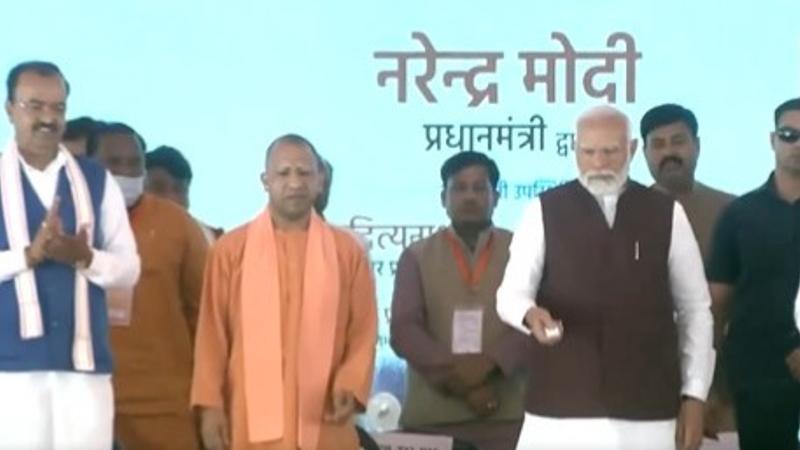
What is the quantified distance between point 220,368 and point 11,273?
2.44ft

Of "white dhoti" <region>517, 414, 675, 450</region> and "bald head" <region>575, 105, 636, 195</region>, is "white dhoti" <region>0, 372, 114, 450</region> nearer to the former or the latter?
"white dhoti" <region>517, 414, 675, 450</region>

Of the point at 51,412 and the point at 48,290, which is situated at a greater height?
the point at 48,290

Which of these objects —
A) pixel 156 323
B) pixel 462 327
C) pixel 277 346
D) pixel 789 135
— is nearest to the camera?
pixel 277 346

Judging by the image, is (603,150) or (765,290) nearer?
(603,150)

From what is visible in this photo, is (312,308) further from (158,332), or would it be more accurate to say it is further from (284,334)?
(158,332)

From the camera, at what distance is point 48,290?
568 cm

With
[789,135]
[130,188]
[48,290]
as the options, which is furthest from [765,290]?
[48,290]

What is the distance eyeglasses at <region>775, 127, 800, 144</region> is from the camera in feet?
20.9

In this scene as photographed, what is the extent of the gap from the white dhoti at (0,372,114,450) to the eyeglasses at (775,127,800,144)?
224cm

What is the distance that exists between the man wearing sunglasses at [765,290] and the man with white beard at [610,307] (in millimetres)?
667

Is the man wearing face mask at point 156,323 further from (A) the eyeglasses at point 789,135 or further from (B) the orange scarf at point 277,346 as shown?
(A) the eyeglasses at point 789,135

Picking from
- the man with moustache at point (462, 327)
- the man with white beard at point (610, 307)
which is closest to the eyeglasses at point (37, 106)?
the man with white beard at point (610, 307)

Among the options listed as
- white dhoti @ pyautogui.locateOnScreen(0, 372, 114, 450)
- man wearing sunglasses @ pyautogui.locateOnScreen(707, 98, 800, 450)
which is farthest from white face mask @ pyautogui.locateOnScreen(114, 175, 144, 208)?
man wearing sunglasses @ pyautogui.locateOnScreen(707, 98, 800, 450)

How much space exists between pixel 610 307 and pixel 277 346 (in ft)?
3.27
